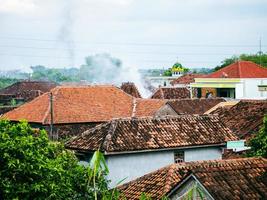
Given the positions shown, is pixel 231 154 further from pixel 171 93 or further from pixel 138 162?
pixel 171 93

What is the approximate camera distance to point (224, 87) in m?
51.5

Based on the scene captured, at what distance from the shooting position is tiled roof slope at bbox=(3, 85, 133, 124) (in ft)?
111

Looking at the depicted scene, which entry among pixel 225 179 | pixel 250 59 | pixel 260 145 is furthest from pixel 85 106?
pixel 250 59

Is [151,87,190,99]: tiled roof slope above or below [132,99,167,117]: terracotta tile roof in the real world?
below

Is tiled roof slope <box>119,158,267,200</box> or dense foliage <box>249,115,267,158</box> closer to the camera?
tiled roof slope <box>119,158,267,200</box>

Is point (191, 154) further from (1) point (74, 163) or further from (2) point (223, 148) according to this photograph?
(1) point (74, 163)

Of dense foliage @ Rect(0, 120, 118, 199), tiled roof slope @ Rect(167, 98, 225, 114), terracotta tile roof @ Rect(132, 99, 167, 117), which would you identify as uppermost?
dense foliage @ Rect(0, 120, 118, 199)

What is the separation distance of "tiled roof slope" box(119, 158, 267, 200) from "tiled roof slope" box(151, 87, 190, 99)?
3538 cm

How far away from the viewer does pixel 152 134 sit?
22.1m

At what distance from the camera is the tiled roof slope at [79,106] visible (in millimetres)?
33969

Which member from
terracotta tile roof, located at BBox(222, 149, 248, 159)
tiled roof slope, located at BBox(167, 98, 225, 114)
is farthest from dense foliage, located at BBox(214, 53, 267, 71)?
terracotta tile roof, located at BBox(222, 149, 248, 159)

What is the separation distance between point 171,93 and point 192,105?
13.3m

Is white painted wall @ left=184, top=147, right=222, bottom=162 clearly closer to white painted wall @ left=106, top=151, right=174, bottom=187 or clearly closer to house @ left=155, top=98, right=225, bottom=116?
white painted wall @ left=106, top=151, right=174, bottom=187

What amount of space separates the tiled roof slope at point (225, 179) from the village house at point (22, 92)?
4122 centimetres
